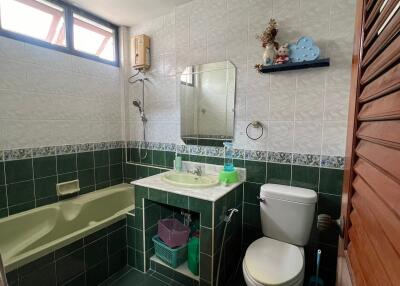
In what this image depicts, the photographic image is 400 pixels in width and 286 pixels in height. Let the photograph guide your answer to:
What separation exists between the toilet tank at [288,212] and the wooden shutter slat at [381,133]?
1154 millimetres

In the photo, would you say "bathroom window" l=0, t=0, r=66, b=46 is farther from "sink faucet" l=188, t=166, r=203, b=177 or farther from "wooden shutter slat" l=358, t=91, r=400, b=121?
"wooden shutter slat" l=358, t=91, r=400, b=121

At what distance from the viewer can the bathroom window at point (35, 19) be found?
1.77 meters

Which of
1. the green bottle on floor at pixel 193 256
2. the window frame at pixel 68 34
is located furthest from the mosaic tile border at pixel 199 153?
the window frame at pixel 68 34

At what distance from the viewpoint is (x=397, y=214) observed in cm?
35

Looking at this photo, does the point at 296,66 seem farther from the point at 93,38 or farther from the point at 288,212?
the point at 93,38

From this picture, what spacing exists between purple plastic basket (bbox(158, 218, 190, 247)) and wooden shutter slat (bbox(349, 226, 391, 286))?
1656mm

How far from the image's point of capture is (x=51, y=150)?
2.08m

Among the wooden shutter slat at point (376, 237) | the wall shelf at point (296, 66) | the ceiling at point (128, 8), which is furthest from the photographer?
the ceiling at point (128, 8)

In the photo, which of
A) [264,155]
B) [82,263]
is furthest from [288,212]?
[82,263]

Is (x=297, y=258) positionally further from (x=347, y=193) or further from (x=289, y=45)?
(x=289, y=45)

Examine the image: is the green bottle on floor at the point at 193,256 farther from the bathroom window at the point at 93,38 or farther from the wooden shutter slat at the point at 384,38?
the bathroom window at the point at 93,38

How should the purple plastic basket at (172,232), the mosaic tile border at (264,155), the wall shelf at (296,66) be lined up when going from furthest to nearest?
the purple plastic basket at (172,232) < the mosaic tile border at (264,155) < the wall shelf at (296,66)

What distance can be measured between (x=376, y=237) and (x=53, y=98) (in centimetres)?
247

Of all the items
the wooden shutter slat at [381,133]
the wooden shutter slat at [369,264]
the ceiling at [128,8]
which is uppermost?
the ceiling at [128,8]
